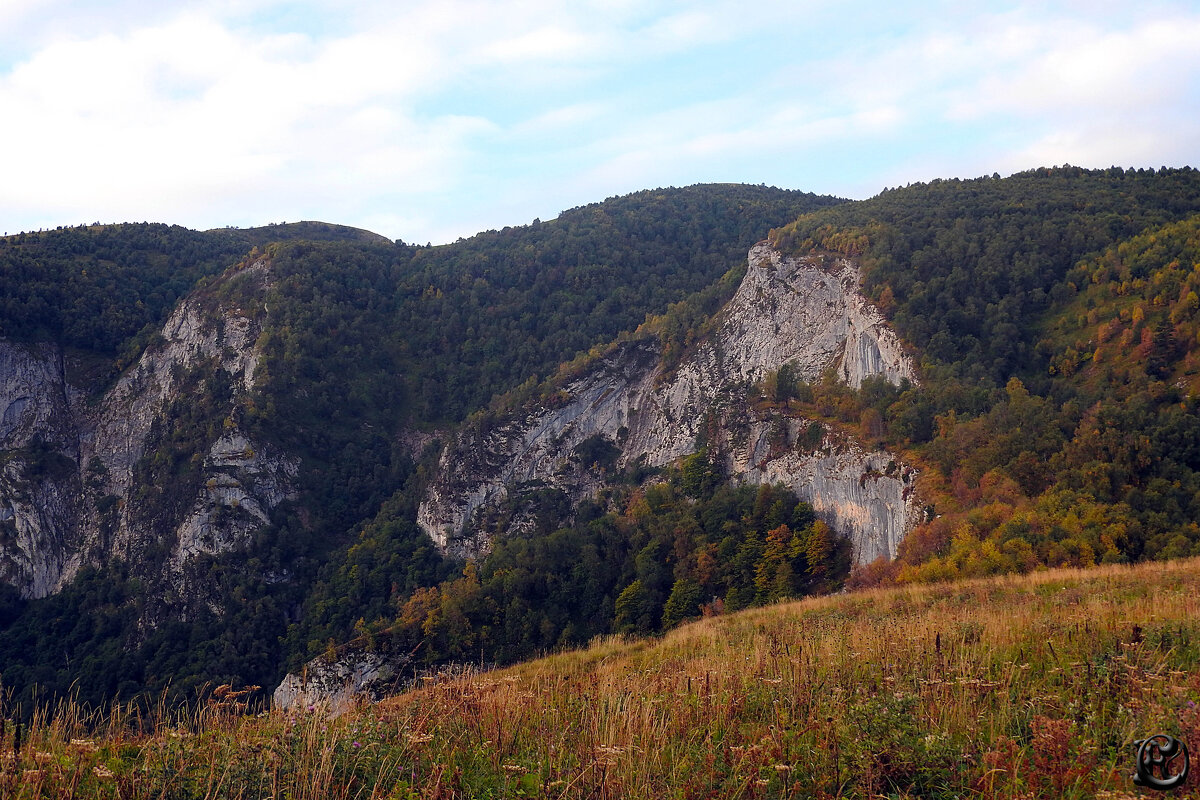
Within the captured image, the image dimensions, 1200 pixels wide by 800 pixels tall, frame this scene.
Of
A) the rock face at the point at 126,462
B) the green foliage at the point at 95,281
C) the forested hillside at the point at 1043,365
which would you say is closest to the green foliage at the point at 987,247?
the forested hillside at the point at 1043,365

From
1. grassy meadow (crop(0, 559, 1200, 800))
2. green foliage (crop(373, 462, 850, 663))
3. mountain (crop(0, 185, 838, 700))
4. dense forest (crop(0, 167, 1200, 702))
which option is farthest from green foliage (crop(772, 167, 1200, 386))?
grassy meadow (crop(0, 559, 1200, 800))

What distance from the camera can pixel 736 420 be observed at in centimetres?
5631

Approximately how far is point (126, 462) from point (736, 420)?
73331mm

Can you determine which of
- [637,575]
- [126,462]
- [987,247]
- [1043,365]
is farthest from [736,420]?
[126,462]

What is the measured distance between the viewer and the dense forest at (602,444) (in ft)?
110

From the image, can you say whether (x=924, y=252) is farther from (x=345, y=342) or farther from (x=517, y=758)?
(x=345, y=342)

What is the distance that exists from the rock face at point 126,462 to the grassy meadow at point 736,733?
7715 cm

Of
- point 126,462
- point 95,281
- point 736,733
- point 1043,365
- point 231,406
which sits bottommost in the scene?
point 126,462

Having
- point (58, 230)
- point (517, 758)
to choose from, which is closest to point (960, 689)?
point (517, 758)

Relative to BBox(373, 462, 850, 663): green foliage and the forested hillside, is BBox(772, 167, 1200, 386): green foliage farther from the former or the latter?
BBox(373, 462, 850, 663): green foliage

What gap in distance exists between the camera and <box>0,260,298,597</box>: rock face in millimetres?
76312

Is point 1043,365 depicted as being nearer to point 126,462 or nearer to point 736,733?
point 736,733

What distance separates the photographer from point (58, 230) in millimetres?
110688

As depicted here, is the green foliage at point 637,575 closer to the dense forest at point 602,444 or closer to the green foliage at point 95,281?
the dense forest at point 602,444
